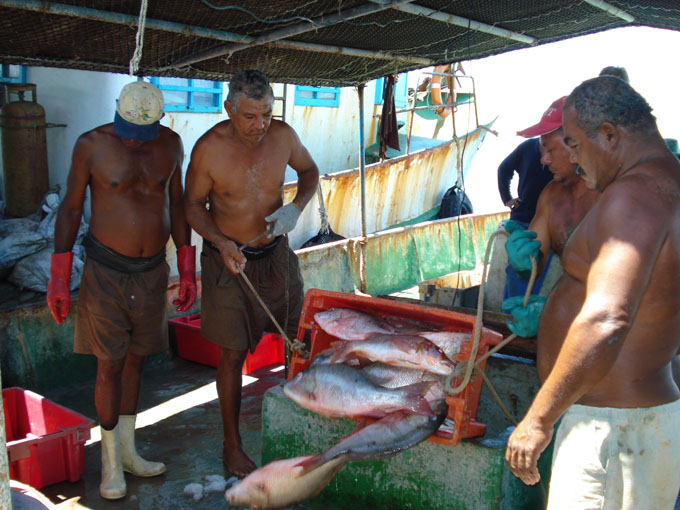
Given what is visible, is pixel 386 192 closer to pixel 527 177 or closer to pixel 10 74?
pixel 527 177

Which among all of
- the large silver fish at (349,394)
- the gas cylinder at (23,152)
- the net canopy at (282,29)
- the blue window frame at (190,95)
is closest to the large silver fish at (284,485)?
the large silver fish at (349,394)

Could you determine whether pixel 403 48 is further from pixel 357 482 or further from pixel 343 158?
pixel 343 158

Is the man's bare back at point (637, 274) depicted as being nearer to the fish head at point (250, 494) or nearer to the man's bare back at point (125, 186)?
the fish head at point (250, 494)

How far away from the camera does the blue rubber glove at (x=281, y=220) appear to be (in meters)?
4.32

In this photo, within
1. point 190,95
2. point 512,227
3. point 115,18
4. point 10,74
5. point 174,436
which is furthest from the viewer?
point 190,95

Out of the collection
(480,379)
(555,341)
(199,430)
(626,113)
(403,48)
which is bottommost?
(199,430)

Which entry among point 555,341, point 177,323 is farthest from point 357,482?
point 177,323

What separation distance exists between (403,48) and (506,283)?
224cm

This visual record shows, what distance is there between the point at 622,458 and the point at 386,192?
955 centimetres

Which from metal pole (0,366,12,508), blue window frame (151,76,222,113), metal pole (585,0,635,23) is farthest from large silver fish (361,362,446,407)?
blue window frame (151,76,222,113)

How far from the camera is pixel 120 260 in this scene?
420cm

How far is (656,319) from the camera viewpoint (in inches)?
92.9

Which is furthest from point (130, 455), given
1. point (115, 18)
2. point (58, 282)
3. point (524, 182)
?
point (524, 182)

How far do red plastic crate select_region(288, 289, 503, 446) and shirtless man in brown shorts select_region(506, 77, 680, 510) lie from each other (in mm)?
737
